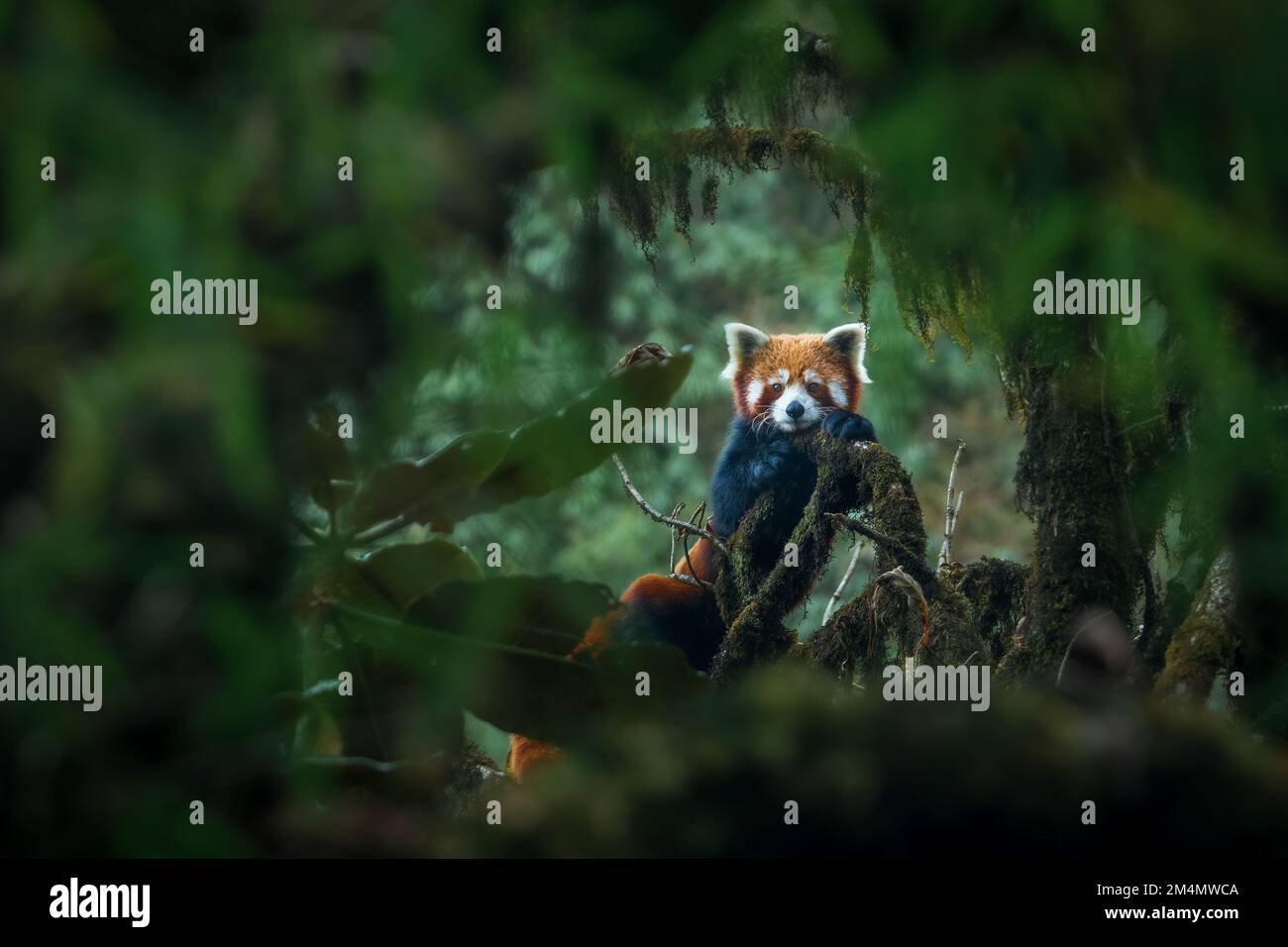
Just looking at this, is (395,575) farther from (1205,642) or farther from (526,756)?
(1205,642)

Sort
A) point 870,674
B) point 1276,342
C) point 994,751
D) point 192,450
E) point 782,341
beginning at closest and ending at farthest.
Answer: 1. point 994,751
2. point 192,450
3. point 1276,342
4. point 870,674
5. point 782,341

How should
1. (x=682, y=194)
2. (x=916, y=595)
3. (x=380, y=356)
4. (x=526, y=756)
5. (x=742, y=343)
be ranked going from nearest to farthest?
1. (x=380, y=356)
2. (x=916, y=595)
3. (x=526, y=756)
4. (x=682, y=194)
5. (x=742, y=343)

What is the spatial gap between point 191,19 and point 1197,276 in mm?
1270

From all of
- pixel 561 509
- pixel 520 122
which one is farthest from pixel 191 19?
pixel 561 509

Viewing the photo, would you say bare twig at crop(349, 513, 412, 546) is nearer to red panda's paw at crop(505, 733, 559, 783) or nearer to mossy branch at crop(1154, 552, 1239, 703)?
red panda's paw at crop(505, 733, 559, 783)

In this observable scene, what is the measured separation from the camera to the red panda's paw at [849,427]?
352 centimetres

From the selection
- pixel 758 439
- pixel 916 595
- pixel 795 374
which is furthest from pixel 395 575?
pixel 795 374

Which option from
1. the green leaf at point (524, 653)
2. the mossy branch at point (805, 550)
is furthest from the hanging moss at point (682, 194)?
the green leaf at point (524, 653)

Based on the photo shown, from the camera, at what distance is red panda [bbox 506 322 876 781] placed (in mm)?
3359

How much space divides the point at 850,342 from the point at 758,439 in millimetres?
494

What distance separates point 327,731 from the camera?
186 centimetres

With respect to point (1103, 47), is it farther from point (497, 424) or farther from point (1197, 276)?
point (497, 424)

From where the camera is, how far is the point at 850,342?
405 cm

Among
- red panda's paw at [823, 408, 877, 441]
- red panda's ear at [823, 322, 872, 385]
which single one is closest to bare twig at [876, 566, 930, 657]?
red panda's paw at [823, 408, 877, 441]
